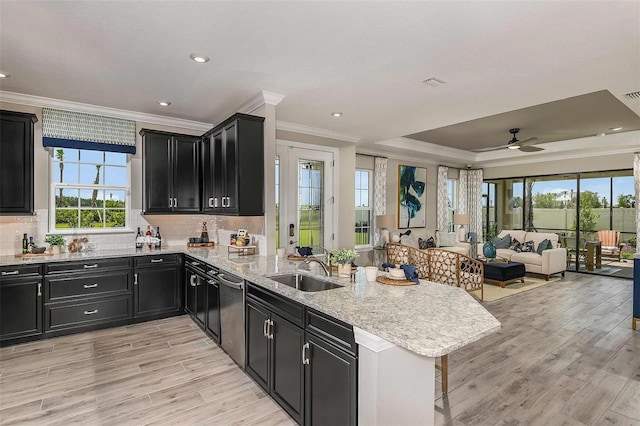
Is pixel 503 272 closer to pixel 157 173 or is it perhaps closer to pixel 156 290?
pixel 156 290

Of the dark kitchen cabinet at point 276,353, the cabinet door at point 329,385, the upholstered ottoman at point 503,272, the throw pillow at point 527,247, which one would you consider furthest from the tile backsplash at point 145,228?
the throw pillow at point 527,247

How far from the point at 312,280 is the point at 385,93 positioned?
2.24m

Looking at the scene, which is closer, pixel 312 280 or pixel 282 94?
pixel 312 280

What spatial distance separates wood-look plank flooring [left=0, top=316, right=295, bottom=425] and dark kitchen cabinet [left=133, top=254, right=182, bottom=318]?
473 millimetres

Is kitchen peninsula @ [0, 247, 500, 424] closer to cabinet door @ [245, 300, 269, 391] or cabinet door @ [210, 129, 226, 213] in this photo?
cabinet door @ [245, 300, 269, 391]

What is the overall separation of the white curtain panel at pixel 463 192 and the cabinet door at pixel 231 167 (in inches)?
286

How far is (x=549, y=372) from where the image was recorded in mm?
3131

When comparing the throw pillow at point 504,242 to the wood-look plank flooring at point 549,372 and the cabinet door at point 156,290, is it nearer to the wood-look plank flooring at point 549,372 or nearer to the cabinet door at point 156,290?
the wood-look plank flooring at point 549,372

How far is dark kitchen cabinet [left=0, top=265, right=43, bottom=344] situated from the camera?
3.56 meters

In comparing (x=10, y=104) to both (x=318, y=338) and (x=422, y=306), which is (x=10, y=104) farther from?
(x=422, y=306)

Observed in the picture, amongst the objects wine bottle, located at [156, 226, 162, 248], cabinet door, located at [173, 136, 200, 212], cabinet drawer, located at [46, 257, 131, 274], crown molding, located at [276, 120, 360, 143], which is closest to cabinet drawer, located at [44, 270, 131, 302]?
cabinet drawer, located at [46, 257, 131, 274]

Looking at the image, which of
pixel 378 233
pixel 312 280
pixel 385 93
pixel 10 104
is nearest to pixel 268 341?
pixel 312 280

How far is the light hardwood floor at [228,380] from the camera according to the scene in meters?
2.48

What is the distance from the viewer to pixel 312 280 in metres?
2.92
